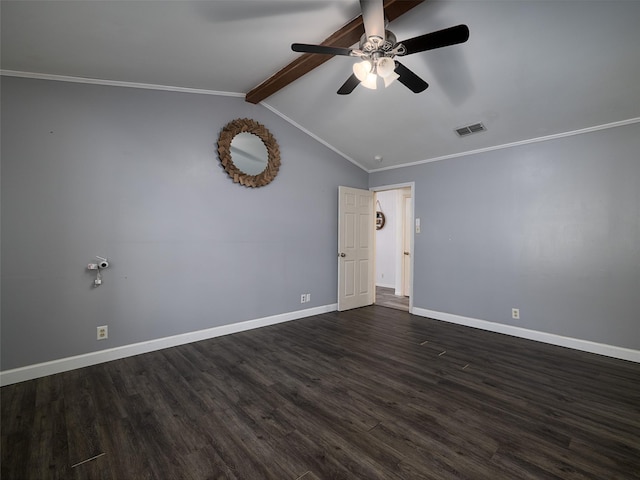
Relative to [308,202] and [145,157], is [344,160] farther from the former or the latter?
[145,157]

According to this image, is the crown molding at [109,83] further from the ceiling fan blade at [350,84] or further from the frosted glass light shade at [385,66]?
the frosted glass light shade at [385,66]

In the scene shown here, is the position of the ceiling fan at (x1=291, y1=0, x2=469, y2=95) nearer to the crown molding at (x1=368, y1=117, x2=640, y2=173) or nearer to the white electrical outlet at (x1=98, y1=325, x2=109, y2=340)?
the crown molding at (x1=368, y1=117, x2=640, y2=173)

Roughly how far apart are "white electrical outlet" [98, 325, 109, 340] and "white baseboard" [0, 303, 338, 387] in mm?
140

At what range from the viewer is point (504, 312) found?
13.0ft

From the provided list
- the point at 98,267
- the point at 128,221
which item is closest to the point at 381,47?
the point at 128,221

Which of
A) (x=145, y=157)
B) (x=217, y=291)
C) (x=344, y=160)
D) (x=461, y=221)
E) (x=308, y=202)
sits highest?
(x=344, y=160)

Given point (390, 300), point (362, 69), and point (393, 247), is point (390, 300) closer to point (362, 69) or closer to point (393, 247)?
point (393, 247)

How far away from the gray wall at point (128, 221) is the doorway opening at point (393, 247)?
2314mm

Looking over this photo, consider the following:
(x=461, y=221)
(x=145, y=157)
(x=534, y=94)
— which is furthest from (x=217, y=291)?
(x=534, y=94)

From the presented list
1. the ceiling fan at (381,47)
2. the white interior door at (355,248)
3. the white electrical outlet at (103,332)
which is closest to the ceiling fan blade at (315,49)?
the ceiling fan at (381,47)

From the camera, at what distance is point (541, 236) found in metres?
3.67

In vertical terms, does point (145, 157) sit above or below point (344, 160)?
below

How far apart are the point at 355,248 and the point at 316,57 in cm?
316

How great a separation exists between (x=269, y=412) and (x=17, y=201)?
9.52ft
